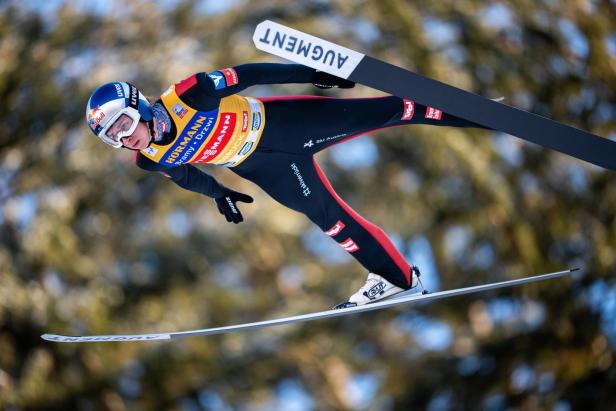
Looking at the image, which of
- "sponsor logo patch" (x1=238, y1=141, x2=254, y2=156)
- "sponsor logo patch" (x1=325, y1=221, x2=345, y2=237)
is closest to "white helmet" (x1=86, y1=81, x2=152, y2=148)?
"sponsor logo patch" (x1=238, y1=141, x2=254, y2=156)

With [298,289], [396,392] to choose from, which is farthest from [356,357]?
[298,289]

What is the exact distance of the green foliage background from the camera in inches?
455

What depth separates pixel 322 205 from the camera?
158 inches

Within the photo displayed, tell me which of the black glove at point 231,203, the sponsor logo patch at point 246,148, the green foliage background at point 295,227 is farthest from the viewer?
the green foliage background at point 295,227

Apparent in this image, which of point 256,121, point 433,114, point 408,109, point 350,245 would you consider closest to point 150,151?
point 256,121

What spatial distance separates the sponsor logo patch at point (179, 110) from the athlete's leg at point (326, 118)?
45cm

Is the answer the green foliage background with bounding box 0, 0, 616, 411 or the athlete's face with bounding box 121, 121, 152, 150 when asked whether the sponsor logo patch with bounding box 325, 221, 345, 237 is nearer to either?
the athlete's face with bounding box 121, 121, 152, 150

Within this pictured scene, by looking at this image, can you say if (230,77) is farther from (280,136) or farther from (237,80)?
(280,136)

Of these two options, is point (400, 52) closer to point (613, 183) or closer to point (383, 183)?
point (383, 183)

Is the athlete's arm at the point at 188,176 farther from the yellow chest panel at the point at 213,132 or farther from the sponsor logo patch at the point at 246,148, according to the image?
the sponsor logo patch at the point at 246,148

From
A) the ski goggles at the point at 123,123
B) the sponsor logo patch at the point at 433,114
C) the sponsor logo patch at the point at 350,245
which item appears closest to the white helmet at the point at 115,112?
the ski goggles at the point at 123,123

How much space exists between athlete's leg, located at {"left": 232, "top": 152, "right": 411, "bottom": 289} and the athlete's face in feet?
1.94

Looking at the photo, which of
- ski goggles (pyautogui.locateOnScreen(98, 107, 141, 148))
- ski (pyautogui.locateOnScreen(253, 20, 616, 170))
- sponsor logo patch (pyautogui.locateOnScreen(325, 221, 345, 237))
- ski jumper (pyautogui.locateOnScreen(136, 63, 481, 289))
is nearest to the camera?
ski (pyautogui.locateOnScreen(253, 20, 616, 170))

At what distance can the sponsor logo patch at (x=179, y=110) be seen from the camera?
3582 mm
